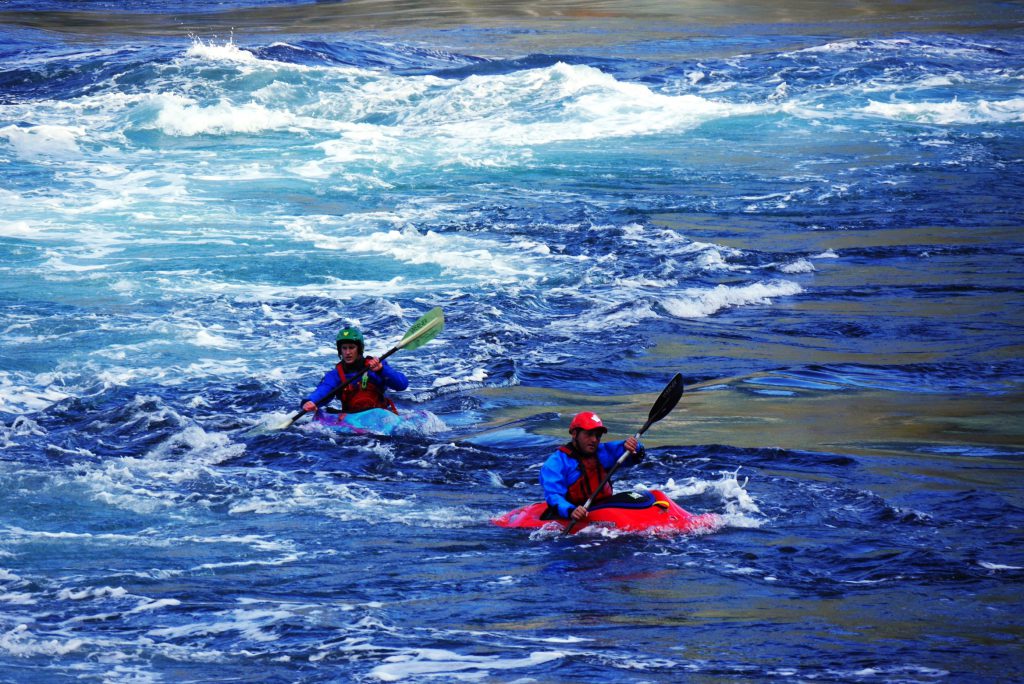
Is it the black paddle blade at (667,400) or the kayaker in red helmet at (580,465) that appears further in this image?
the black paddle blade at (667,400)

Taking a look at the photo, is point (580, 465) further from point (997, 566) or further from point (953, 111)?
point (953, 111)

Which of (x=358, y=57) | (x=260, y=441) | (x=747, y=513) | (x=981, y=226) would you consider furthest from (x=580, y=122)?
(x=747, y=513)

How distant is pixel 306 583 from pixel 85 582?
123cm

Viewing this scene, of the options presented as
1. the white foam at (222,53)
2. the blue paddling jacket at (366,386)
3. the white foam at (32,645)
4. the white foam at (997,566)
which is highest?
the white foam at (222,53)

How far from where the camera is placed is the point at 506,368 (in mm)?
12031

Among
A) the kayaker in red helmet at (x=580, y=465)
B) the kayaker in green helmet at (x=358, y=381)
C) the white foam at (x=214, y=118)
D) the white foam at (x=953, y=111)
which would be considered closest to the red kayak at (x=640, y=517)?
the kayaker in red helmet at (x=580, y=465)

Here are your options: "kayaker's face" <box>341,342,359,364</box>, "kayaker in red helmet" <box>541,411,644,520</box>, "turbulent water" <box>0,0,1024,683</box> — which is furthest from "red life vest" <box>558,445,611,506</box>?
"kayaker's face" <box>341,342,359,364</box>

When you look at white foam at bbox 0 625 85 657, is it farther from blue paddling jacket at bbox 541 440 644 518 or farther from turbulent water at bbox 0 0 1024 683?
blue paddling jacket at bbox 541 440 644 518

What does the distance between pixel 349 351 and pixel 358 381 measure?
34 cm

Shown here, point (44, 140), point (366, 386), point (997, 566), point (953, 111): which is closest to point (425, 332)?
point (366, 386)

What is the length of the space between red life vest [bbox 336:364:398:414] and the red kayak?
279 centimetres

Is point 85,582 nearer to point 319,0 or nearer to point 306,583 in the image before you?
point 306,583

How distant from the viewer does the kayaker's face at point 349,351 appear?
10.4 metres

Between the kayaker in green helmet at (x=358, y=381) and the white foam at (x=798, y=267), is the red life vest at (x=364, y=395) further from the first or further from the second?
the white foam at (x=798, y=267)
